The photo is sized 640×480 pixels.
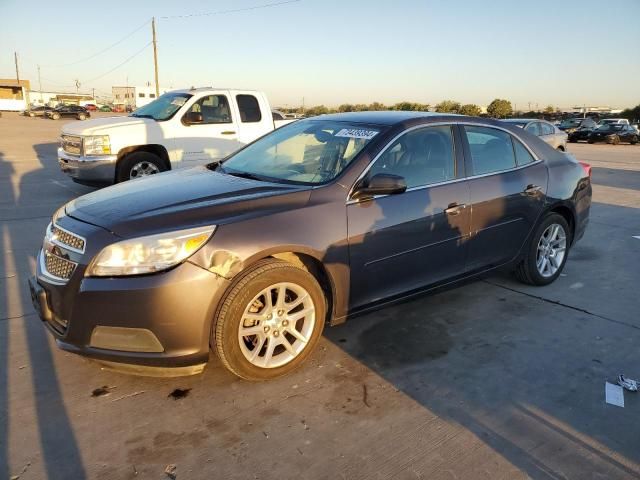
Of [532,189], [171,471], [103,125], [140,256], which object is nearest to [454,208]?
[532,189]

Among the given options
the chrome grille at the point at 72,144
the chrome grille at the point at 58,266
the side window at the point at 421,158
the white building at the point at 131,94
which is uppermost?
the white building at the point at 131,94

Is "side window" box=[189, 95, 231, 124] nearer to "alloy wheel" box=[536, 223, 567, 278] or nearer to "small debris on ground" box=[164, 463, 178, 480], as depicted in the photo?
"alloy wheel" box=[536, 223, 567, 278]

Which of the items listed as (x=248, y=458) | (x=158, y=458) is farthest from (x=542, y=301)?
(x=158, y=458)

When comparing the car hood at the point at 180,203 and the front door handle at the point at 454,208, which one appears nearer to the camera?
the car hood at the point at 180,203

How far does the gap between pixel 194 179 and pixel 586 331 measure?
3150mm

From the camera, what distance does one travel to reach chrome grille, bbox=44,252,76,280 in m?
2.85

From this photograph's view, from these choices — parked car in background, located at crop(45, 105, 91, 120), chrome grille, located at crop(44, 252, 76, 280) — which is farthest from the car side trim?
parked car in background, located at crop(45, 105, 91, 120)

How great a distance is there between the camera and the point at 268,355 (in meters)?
3.10

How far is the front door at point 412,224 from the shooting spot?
11.2ft

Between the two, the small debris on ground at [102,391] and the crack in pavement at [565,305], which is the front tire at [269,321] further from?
the crack in pavement at [565,305]

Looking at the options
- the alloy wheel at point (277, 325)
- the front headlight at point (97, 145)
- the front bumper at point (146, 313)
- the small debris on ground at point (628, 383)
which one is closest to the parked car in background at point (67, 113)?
the front headlight at point (97, 145)

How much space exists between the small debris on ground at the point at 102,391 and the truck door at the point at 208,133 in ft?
21.4

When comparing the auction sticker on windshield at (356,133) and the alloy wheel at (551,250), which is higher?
the auction sticker on windshield at (356,133)

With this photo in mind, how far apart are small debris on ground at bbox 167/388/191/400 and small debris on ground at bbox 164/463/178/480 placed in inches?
23.2
